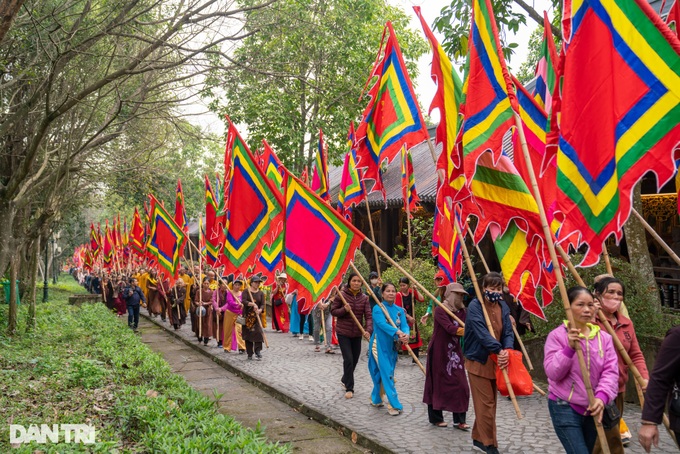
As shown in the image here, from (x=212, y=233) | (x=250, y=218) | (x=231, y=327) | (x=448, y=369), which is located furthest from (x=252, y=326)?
(x=448, y=369)

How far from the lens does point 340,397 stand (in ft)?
29.3

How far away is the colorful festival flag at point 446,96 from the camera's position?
6410 mm

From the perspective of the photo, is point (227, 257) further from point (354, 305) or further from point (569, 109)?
point (569, 109)

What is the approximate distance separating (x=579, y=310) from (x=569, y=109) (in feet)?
4.57

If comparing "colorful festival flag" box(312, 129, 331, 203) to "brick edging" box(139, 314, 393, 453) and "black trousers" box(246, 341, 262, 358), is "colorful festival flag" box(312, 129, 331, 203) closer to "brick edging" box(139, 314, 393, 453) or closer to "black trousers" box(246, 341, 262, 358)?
A: "black trousers" box(246, 341, 262, 358)

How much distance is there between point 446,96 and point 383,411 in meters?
4.03

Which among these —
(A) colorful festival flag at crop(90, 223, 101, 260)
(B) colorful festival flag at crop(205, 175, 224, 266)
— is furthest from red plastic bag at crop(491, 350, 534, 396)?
(A) colorful festival flag at crop(90, 223, 101, 260)

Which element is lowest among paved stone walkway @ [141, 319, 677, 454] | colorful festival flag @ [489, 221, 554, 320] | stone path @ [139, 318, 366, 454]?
stone path @ [139, 318, 366, 454]

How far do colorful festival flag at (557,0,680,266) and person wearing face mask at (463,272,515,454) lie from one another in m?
1.76

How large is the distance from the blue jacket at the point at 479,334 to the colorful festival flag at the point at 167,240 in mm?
8760

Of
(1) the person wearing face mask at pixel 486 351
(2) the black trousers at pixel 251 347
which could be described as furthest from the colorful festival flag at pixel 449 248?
(2) the black trousers at pixel 251 347

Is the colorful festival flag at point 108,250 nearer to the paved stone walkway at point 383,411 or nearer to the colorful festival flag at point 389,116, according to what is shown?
the paved stone walkway at point 383,411

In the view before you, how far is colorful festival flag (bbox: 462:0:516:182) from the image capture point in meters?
5.33

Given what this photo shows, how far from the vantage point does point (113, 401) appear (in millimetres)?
7629
